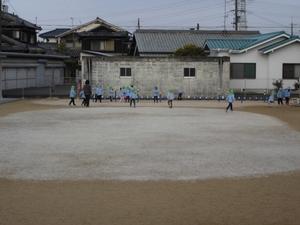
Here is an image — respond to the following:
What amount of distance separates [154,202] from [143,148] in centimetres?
567

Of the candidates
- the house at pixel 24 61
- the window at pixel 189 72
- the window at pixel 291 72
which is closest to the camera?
the window at pixel 189 72

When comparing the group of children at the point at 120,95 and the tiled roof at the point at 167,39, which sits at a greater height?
the tiled roof at the point at 167,39

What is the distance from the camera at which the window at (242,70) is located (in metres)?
42.6

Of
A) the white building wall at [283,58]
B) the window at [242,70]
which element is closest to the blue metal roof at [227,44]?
the window at [242,70]

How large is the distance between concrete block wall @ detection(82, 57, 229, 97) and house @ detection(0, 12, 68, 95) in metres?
7.36

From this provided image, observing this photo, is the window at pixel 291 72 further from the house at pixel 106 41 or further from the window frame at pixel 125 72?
the house at pixel 106 41

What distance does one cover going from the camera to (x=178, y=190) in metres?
9.34

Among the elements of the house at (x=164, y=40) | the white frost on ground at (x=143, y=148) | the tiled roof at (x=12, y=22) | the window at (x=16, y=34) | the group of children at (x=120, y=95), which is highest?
the tiled roof at (x=12, y=22)

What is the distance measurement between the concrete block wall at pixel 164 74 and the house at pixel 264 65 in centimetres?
310

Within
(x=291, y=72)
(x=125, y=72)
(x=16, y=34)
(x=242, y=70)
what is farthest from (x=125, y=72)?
(x=16, y=34)

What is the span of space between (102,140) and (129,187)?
20.1ft

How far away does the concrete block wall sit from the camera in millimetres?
39125

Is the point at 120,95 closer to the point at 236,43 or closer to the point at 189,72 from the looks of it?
the point at 189,72

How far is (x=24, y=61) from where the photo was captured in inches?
1812
